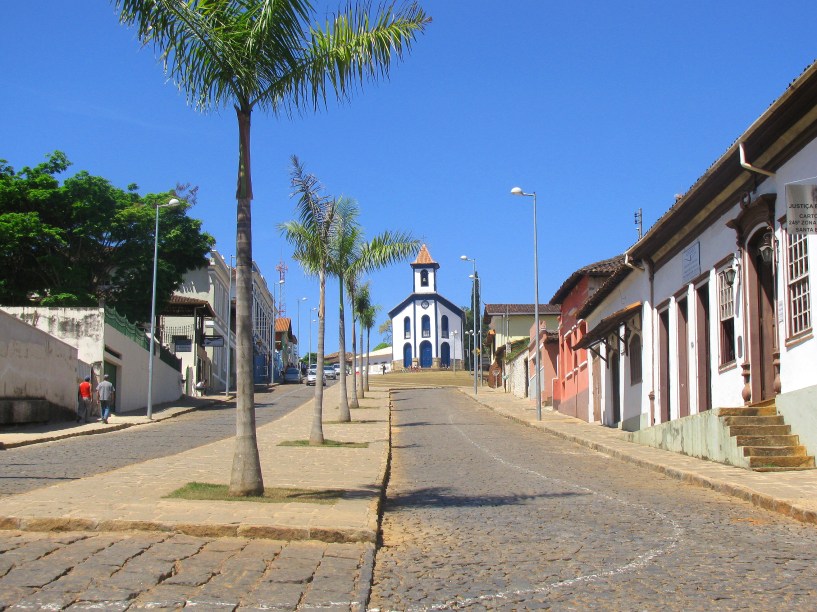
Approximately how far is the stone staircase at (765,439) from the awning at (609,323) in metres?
9.00

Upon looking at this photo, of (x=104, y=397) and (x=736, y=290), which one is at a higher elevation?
(x=736, y=290)

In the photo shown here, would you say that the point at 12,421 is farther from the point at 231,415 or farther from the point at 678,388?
the point at 678,388

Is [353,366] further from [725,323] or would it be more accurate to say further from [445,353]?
[445,353]

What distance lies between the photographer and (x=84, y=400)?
2906 centimetres

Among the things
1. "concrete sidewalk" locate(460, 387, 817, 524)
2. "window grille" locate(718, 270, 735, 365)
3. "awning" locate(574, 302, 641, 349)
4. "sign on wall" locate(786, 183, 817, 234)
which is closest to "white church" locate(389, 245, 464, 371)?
"awning" locate(574, 302, 641, 349)

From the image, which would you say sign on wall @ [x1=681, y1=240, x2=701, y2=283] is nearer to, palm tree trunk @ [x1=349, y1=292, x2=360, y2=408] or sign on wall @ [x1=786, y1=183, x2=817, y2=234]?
sign on wall @ [x1=786, y1=183, x2=817, y2=234]

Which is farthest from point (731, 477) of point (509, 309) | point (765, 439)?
point (509, 309)

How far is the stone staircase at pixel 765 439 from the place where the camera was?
13.5 m

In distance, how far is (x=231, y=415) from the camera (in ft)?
113

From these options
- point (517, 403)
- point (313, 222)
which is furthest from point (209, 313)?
point (313, 222)

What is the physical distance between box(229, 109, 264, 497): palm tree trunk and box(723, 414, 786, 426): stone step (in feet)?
27.3

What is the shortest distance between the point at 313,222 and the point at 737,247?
933 cm

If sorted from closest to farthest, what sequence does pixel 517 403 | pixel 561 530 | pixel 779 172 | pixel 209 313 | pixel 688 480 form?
pixel 561 530 → pixel 688 480 → pixel 779 172 → pixel 517 403 → pixel 209 313

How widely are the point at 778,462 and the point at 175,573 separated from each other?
1007 cm
